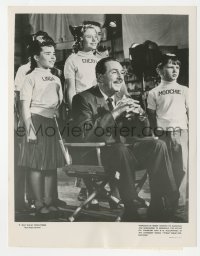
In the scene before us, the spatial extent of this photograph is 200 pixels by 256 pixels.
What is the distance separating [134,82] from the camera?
0.59 m

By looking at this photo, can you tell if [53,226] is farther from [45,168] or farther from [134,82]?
[134,82]

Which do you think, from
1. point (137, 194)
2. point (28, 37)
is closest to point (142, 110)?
point (137, 194)

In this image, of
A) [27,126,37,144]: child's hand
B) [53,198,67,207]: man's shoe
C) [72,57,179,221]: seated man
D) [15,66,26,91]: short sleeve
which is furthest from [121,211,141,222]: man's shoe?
[15,66,26,91]: short sleeve

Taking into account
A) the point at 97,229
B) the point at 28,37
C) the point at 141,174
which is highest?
the point at 28,37

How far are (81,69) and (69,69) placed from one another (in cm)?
2

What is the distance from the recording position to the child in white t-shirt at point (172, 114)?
1.91 feet

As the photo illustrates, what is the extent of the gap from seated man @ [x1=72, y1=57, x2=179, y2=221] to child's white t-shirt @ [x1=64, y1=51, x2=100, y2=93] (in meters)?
0.02

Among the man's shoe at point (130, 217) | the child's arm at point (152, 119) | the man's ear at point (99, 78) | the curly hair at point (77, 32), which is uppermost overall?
the curly hair at point (77, 32)

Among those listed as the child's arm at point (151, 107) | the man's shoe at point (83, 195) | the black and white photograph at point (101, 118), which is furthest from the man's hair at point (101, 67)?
the man's shoe at point (83, 195)

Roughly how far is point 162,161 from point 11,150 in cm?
31

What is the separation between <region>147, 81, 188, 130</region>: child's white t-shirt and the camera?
0.58 metres

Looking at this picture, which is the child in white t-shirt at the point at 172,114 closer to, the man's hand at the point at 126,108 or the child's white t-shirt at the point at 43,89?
the man's hand at the point at 126,108

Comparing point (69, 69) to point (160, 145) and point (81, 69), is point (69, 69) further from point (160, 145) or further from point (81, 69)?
point (160, 145)

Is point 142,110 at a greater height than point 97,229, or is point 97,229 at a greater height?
point 142,110
